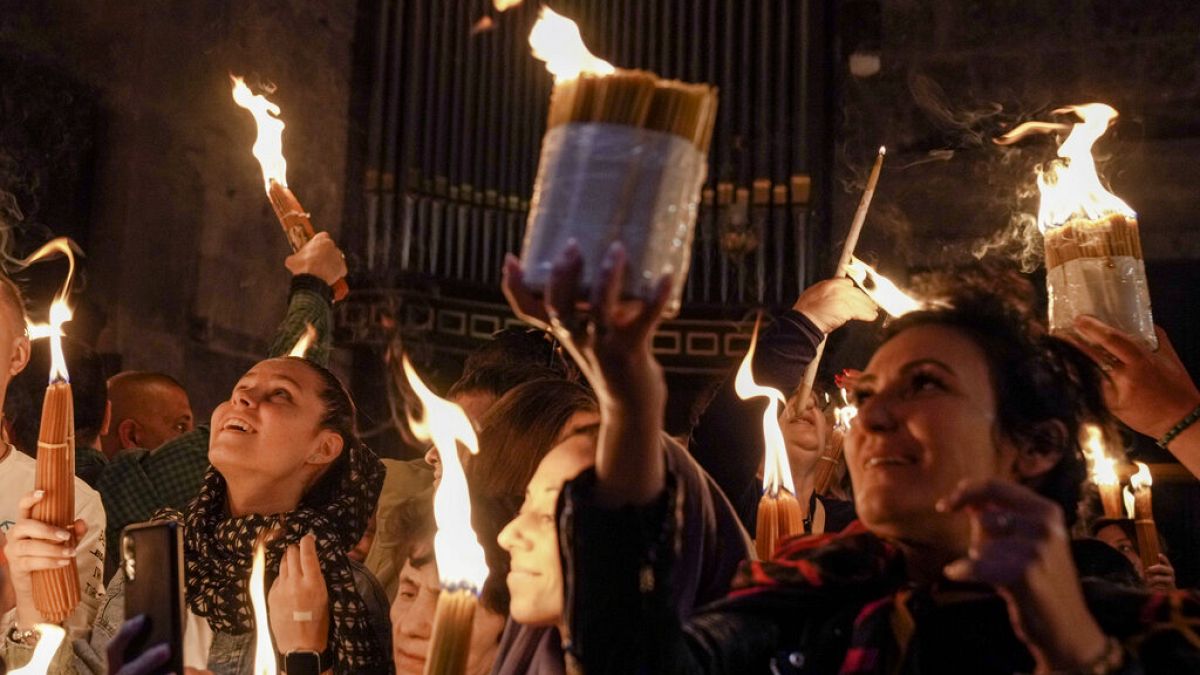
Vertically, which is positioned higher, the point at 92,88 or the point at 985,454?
the point at 92,88

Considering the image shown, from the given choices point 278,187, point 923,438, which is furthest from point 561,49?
point 278,187

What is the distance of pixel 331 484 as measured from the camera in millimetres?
3352

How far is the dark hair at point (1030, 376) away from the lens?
1927mm

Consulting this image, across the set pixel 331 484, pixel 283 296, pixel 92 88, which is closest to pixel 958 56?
pixel 283 296

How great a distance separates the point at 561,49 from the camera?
169cm

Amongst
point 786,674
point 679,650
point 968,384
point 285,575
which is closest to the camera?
point 679,650

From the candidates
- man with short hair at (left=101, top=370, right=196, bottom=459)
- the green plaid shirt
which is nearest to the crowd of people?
the green plaid shirt

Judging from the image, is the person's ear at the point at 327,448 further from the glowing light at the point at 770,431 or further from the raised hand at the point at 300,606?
the glowing light at the point at 770,431

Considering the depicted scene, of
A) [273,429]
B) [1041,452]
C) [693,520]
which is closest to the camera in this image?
[693,520]

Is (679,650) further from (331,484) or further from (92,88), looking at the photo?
(92,88)

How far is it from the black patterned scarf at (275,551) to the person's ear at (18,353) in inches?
22.8

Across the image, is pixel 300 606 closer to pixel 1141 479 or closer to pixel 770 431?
pixel 770 431

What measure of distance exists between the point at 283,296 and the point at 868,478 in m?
5.11

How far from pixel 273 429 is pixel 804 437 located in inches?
54.9
